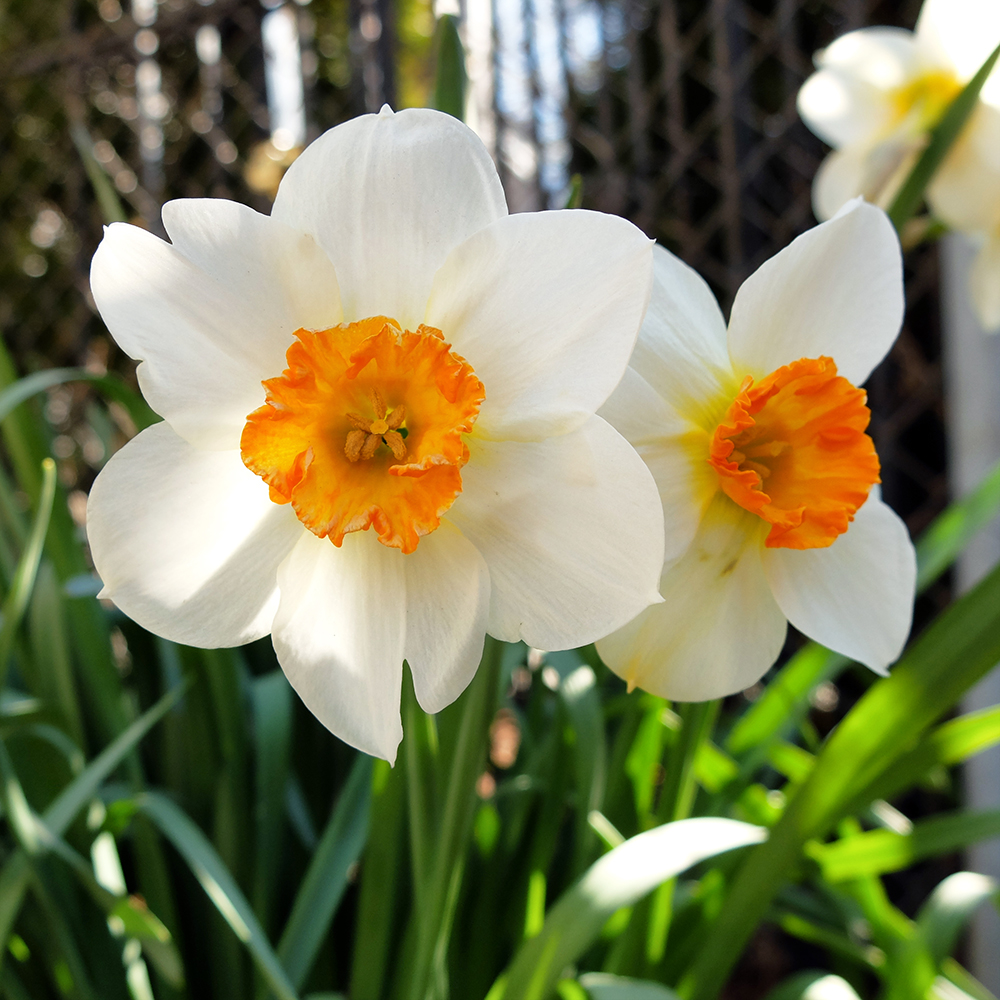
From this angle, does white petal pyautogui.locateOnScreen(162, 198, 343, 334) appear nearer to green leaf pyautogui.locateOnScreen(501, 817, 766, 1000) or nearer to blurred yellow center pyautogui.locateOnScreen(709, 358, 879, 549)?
blurred yellow center pyautogui.locateOnScreen(709, 358, 879, 549)

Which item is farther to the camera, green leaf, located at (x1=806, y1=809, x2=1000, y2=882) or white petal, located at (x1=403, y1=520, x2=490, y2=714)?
green leaf, located at (x1=806, y1=809, x2=1000, y2=882)

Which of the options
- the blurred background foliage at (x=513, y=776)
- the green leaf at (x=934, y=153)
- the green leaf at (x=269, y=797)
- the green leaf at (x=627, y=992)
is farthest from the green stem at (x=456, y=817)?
the green leaf at (x=934, y=153)

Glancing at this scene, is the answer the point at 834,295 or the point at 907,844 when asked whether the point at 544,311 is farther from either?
the point at 907,844

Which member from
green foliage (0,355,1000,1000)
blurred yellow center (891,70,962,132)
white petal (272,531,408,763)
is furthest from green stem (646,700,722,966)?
blurred yellow center (891,70,962,132)

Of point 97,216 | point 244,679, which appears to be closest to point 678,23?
point 244,679

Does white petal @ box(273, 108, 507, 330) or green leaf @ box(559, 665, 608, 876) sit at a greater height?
white petal @ box(273, 108, 507, 330)

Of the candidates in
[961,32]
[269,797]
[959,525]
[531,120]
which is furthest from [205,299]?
[531,120]

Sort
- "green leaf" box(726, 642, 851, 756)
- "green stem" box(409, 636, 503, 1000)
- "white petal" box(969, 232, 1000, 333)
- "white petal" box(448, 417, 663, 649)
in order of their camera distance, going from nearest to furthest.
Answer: "white petal" box(448, 417, 663, 649) → "green stem" box(409, 636, 503, 1000) → "white petal" box(969, 232, 1000, 333) → "green leaf" box(726, 642, 851, 756)
